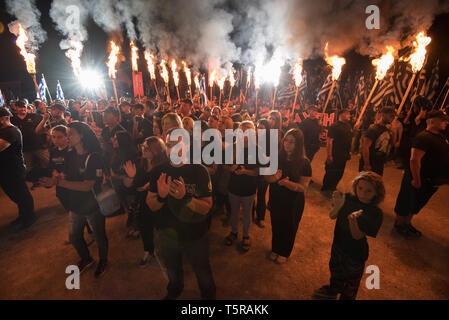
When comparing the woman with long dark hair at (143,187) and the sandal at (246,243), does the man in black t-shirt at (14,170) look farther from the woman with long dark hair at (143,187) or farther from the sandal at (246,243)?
the sandal at (246,243)

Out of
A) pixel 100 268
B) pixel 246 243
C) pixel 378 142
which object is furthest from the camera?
pixel 378 142

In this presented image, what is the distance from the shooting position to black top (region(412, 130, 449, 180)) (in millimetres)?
3705

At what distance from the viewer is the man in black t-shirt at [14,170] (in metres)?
4.05

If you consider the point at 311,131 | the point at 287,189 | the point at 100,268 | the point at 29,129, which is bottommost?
the point at 100,268

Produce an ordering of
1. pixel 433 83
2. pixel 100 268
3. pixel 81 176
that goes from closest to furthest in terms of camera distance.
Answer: pixel 81 176
pixel 100 268
pixel 433 83

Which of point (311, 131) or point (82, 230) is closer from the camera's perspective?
point (82, 230)

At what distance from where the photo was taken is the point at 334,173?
611 centimetres

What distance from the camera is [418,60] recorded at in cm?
481

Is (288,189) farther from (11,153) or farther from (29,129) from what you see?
(29,129)

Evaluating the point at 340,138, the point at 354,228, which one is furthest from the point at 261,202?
the point at 340,138

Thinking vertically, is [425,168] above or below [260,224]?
above

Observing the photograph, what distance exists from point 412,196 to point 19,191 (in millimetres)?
8247

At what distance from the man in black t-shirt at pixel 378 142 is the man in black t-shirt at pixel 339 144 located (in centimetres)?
69
